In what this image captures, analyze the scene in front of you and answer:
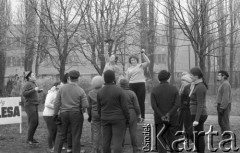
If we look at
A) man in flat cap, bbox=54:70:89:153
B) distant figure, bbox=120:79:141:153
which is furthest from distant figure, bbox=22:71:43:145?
distant figure, bbox=120:79:141:153

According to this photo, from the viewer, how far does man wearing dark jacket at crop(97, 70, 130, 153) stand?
7.33 metres

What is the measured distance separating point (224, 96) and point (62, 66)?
4.96 meters

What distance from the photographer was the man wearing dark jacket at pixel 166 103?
7691mm

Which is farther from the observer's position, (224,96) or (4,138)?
(4,138)

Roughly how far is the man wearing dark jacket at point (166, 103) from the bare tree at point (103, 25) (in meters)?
5.14

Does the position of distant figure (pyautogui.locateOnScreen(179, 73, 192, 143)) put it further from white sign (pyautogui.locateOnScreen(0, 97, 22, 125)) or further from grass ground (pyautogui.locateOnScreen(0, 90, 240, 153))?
white sign (pyautogui.locateOnScreen(0, 97, 22, 125))

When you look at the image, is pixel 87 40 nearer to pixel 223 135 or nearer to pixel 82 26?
pixel 82 26

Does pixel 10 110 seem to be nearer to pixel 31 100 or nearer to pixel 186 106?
pixel 31 100

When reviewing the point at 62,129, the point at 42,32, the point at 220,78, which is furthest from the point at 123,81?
the point at 42,32

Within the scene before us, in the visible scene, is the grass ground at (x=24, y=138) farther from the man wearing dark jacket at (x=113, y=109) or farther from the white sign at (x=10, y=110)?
the man wearing dark jacket at (x=113, y=109)

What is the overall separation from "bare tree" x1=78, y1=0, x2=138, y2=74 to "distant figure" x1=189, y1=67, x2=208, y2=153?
17.3 feet

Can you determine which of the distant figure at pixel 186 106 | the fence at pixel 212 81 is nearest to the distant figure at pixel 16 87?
the fence at pixel 212 81

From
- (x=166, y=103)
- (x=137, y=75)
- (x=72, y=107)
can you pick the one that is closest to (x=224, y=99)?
(x=137, y=75)

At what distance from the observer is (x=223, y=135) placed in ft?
32.9
